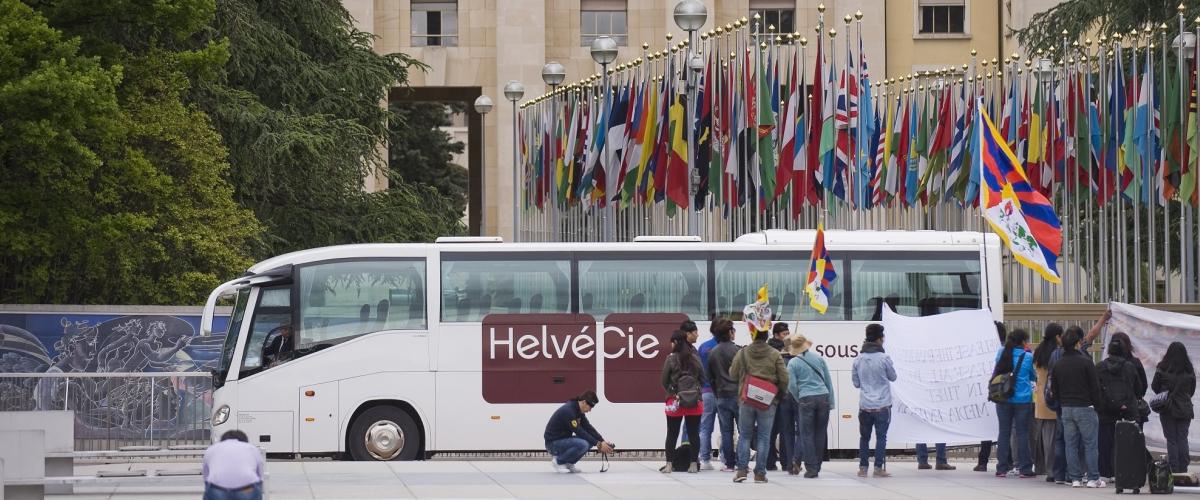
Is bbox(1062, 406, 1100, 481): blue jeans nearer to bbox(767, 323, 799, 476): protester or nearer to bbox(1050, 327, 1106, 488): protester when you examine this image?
bbox(1050, 327, 1106, 488): protester

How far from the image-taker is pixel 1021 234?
20234 millimetres

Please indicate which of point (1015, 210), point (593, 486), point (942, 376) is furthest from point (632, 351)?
point (1015, 210)

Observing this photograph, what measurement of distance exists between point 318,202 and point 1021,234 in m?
23.8

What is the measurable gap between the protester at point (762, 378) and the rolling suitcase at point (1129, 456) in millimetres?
3204

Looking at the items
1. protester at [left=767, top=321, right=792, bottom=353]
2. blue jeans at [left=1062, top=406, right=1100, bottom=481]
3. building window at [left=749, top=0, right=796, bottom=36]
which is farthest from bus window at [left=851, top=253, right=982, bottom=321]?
building window at [left=749, top=0, right=796, bottom=36]

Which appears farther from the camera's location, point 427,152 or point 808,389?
point 427,152

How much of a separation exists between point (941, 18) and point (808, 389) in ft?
150

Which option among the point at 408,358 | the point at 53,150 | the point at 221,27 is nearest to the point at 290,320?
the point at 408,358

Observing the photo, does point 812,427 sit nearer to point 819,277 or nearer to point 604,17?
point 819,277

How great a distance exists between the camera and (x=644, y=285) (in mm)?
22656

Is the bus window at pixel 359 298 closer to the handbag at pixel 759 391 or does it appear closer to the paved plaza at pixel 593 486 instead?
the paved plaza at pixel 593 486

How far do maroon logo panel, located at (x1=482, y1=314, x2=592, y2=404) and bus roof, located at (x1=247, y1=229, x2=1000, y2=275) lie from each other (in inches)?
35.6

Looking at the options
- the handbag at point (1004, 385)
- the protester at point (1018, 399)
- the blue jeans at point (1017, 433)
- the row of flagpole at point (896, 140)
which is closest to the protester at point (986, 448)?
the blue jeans at point (1017, 433)

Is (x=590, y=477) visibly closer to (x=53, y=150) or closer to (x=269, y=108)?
(x=53, y=150)
